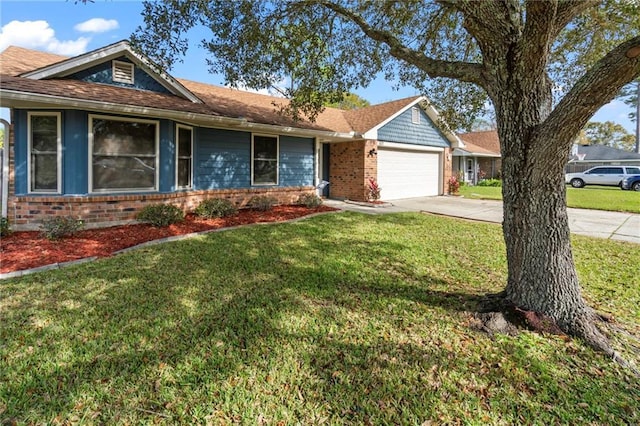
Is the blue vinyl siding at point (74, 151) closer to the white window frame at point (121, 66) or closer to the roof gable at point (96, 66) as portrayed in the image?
the roof gable at point (96, 66)

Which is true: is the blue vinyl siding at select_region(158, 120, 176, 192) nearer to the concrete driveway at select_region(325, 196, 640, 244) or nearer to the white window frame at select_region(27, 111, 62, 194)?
the white window frame at select_region(27, 111, 62, 194)

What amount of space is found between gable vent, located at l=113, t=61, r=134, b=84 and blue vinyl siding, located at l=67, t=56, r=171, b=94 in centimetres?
7

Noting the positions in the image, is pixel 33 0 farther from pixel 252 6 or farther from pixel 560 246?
pixel 560 246

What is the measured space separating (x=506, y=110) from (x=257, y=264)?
400 cm

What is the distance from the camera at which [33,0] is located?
609 centimetres

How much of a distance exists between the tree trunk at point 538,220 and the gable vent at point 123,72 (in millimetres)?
8867

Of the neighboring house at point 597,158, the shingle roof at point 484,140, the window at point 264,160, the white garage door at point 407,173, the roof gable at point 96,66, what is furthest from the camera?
the neighboring house at point 597,158

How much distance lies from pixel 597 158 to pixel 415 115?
106 ft

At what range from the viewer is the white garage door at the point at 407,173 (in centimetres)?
1477

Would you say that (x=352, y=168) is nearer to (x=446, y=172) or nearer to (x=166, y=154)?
(x=446, y=172)

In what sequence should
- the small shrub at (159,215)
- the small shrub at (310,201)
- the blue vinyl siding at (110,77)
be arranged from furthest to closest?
the small shrub at (310,201) < the blue vinyl siding at (110,77) < the small shrub at (159,215)

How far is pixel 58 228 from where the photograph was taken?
6562 millimetres

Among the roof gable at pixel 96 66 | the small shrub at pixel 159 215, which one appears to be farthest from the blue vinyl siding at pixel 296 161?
the small shrub at pixel 159 215

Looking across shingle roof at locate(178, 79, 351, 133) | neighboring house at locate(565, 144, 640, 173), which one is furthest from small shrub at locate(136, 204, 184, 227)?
neighboring house at locate(565, 144, 640, 173)
